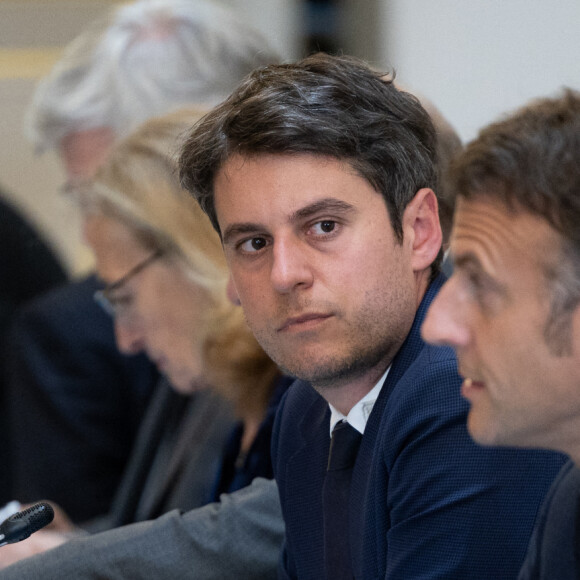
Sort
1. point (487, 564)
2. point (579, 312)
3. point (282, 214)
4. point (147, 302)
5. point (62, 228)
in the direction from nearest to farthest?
point (579, 312) → point (487, 564) → point (282, 214) → point (147, 302) → point (62, 228)

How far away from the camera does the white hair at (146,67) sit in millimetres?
2879

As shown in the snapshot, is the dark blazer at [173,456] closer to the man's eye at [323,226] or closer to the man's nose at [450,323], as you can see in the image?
the man's eye at [323,226]

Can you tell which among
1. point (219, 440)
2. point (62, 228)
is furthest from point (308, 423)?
point (62, 228)

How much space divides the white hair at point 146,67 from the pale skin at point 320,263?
169 centimetres

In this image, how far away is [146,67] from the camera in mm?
2910

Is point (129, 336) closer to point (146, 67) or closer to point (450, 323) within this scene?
point (146, 67)

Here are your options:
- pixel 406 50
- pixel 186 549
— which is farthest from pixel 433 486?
pixel 406 50

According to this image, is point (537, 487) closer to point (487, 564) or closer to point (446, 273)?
point (487, 564)

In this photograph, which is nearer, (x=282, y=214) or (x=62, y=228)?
(x=282, y=214)

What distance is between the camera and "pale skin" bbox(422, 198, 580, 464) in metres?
0.91

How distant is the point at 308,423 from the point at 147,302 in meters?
0.83

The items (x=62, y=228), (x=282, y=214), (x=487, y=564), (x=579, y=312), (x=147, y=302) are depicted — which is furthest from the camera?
(x=62, y=228)

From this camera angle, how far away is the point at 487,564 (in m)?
1.08

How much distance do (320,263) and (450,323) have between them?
9.7 inches
